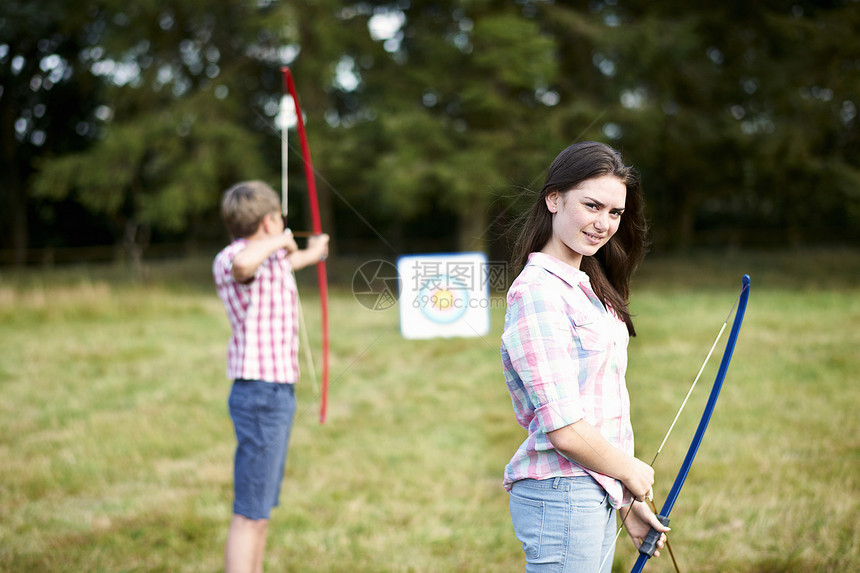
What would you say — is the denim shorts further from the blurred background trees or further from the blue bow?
the blurred background trees

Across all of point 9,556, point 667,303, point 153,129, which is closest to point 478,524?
point 9,556

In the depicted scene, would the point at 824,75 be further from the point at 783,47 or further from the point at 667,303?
the point at 667,303

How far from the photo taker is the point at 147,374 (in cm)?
632

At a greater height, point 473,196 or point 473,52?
point 473,52

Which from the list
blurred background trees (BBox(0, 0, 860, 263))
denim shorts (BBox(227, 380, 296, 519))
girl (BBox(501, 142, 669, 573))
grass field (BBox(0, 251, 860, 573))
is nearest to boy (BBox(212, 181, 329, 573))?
denim shorts (BBox(227, 380, 296, 519))

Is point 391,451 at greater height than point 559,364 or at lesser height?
lesser

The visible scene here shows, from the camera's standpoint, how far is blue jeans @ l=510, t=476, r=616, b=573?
136 centimetres

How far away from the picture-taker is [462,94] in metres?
12.2

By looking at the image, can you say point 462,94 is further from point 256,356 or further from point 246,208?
point 256,356

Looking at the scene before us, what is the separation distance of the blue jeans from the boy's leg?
1197mm

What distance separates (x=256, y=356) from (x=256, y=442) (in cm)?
27

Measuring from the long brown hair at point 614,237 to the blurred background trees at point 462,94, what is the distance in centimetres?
940

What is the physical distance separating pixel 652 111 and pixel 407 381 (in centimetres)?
887

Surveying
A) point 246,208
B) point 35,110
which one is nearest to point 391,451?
point 246,208
